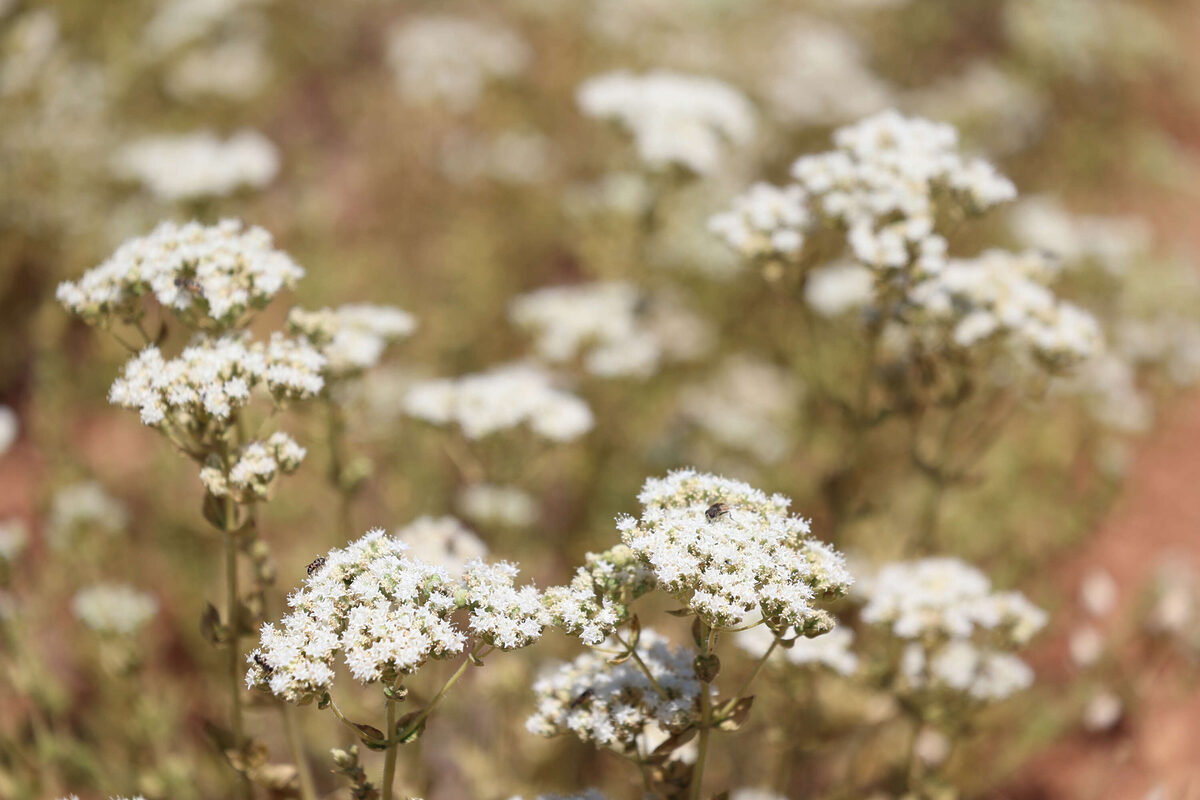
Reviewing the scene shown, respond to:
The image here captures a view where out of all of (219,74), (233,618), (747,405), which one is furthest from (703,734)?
(219,74)

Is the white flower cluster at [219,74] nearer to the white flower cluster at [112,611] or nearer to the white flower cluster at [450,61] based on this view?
the white flower cluster at [450,61]

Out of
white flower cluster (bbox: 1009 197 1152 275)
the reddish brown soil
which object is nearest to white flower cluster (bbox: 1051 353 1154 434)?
the reddish brown soil

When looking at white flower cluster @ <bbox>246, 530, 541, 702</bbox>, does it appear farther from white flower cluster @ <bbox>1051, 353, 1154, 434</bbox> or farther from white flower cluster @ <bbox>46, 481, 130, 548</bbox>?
white flower cluster @ <bbox>1051, 353, 1154, 434</bbox>

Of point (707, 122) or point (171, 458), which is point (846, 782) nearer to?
point (707, 122)

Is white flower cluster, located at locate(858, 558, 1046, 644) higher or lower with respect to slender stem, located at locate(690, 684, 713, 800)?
higher

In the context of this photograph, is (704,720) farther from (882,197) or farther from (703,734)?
(882,197)

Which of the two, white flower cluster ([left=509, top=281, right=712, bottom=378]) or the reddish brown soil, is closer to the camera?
the reddish brown soil
